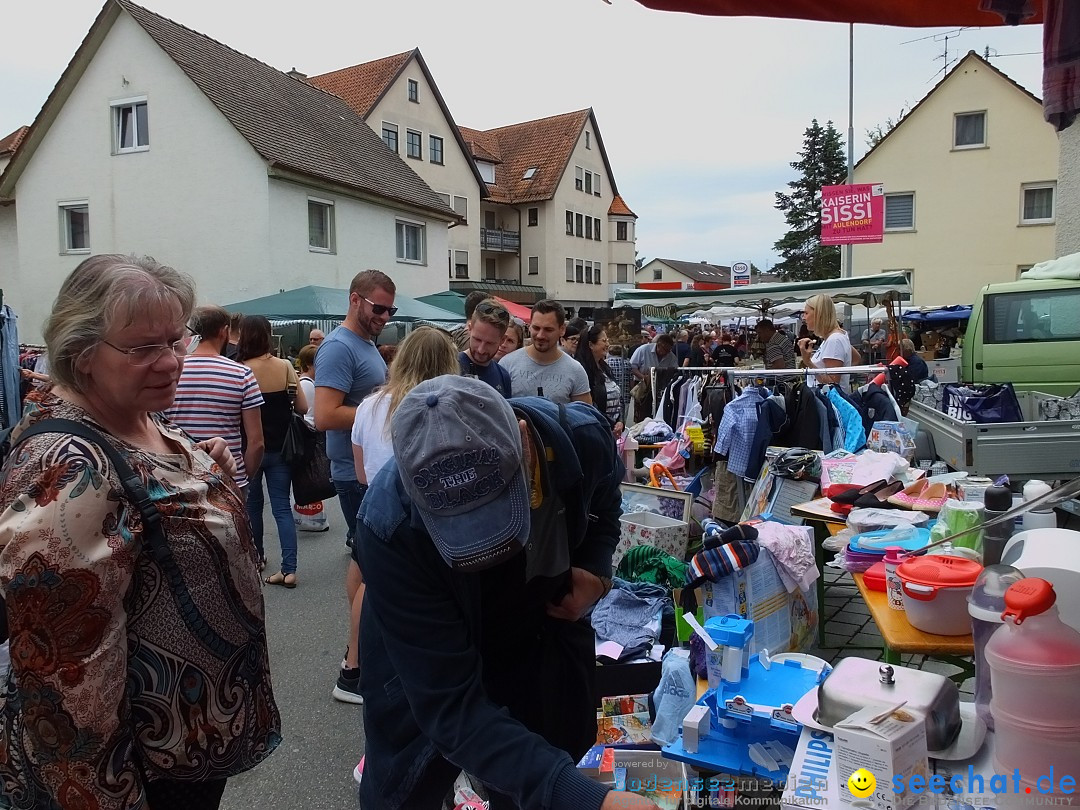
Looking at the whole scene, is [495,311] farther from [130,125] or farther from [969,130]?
[969,130]

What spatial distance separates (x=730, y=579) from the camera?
11.6 feet

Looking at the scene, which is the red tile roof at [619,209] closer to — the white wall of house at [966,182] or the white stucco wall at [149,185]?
the white wall of house at [966,182]

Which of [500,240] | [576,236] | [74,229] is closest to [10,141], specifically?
[74,229]

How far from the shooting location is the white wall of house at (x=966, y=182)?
2292 centimetres

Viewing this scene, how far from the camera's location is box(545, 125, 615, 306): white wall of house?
125 feet

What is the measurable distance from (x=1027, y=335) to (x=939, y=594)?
8408 mm

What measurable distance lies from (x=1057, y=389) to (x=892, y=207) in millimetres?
18254

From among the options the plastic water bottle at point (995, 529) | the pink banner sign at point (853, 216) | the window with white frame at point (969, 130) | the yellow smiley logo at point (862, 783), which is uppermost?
the window with white frame at point (969, 130)

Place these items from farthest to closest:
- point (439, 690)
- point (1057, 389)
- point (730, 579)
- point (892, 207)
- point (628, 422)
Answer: point (892, 207) < point (628, 422) < point (1057, 389) < point (730, 579) < point (439, 690)

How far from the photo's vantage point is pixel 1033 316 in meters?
9.19

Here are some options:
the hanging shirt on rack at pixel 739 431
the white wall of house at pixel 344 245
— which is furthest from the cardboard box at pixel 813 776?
the white wall of house at pixel 344 245

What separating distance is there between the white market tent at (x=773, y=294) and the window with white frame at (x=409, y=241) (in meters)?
11.8

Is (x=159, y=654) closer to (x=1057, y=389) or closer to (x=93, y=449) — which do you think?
(x=93, y=449)

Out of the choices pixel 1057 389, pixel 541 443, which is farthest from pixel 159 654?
pixel 1057 389
